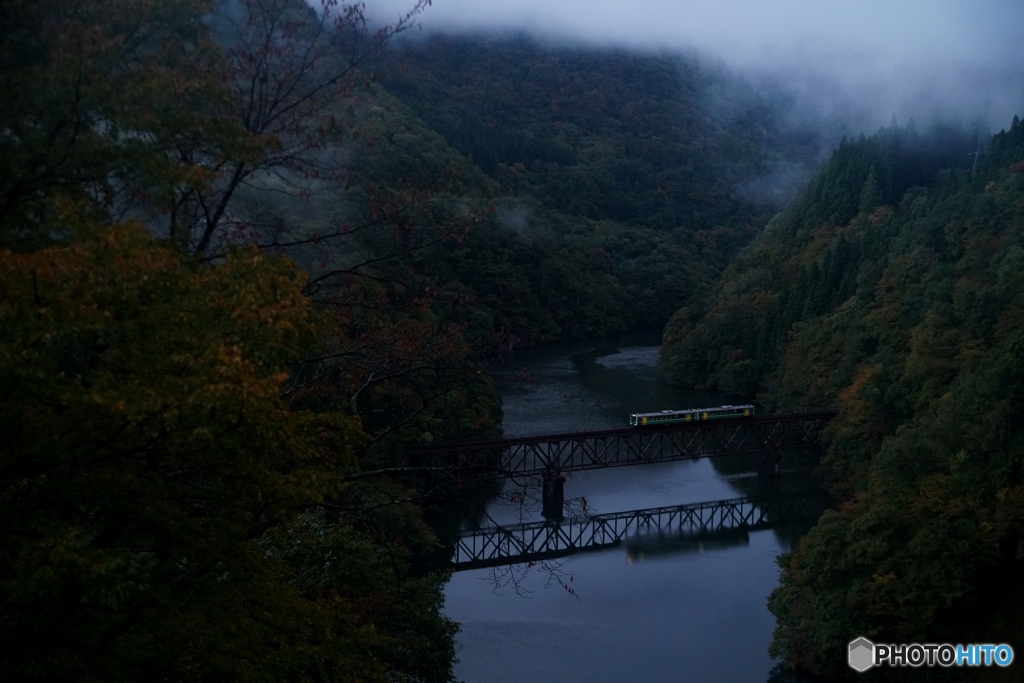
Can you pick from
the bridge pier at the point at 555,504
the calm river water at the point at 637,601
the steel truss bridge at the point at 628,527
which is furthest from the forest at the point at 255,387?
the bridge pier at the point at 555,504

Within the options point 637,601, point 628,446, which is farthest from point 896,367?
point 637,601

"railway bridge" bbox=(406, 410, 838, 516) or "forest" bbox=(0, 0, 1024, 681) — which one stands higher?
"railway bridge" bbox=(406, 410, 838, 516)

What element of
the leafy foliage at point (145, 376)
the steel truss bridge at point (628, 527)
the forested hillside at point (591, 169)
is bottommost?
the leafy foliage at point (145, 376)

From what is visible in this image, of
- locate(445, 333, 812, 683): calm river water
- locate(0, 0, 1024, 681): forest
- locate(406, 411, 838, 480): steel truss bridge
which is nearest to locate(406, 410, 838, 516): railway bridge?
locate(406, 411, 838, 480): steel truss bridge

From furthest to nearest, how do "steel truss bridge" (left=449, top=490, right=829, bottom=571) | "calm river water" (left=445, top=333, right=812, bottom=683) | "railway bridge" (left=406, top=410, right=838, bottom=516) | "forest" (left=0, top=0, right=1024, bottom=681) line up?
1. "railway bridge" (left=406, top=410, right=838, bottom=516)
2. "steel truss bridge" (left=449, top=490, right=829, bottom=571)
3. "calm river water" (left=445, top=333, right=812, bottom=683)
4. "forest" (left=0, top=0, right=1024, bottom=681)

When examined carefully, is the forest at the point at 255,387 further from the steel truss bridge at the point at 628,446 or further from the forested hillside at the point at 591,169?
the forested hillside at the point at 591,169

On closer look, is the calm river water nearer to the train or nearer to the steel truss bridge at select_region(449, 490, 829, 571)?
the steel truss bridge at select_region(449, 490, 829, 571)

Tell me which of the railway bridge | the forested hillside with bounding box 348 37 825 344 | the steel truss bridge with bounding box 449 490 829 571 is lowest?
the steel truss bridge with bounding box 449 490 829 571
